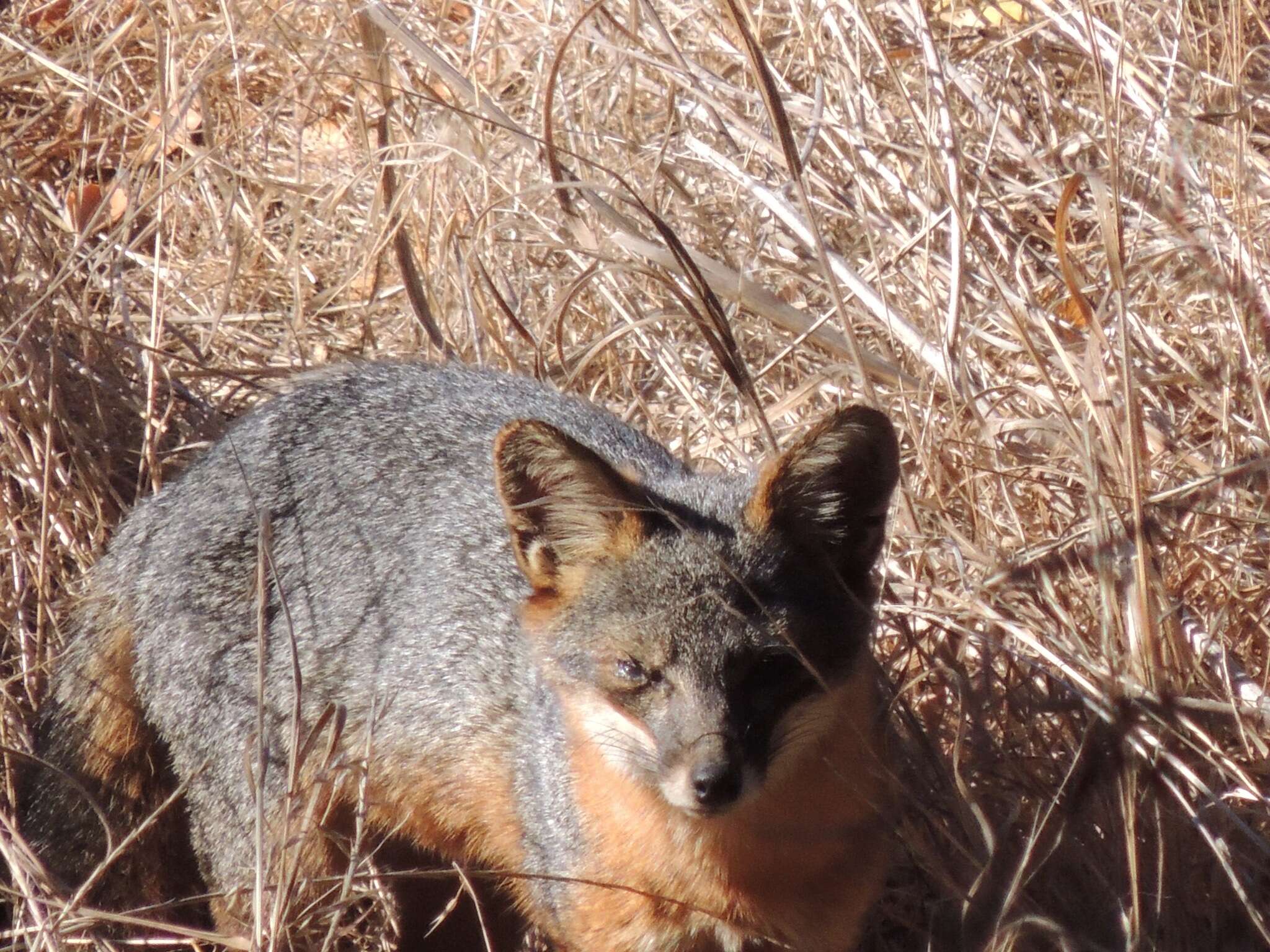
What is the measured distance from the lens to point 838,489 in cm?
237

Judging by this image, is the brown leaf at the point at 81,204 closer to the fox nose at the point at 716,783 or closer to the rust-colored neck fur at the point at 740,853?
the rust-colored neck fur at the point at 740,853

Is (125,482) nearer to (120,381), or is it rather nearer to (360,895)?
(120,381)

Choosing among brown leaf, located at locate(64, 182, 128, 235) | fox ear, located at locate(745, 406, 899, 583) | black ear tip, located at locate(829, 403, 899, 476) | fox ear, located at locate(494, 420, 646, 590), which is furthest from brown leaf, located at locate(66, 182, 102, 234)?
black ear tip, located at locate(829, 403, 899, 476)

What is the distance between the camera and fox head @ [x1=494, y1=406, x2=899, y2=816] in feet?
7.49

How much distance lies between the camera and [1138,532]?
7.15 feet

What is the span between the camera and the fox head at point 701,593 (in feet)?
7.49

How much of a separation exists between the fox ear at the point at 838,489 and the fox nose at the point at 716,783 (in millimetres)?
393

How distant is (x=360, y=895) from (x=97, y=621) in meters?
0.84

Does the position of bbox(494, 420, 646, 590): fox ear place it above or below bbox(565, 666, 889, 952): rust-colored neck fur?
above

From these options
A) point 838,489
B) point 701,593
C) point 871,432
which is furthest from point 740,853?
point 871,432

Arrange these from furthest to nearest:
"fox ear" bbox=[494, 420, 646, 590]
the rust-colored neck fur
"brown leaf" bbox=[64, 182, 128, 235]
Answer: "brown leaf" bbox=[64, 182, 128, 235] < the rust-colored neck fur < "fox ear" bbox=[494, 420, 646, 590]

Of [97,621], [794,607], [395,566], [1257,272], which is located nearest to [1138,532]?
[794,607]

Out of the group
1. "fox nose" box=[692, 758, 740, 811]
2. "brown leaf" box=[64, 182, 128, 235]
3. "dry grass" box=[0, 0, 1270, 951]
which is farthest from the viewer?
"brown leaf" box=[64, 182, 128, 235]

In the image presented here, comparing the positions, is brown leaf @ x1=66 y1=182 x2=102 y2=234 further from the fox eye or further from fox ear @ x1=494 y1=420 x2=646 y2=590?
the fox eye
